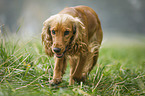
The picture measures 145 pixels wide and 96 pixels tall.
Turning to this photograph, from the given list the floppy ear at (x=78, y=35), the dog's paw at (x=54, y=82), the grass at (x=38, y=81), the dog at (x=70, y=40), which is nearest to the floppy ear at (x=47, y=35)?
the dog at (x=70, y=40)

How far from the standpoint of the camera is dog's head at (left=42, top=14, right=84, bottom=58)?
2.27m

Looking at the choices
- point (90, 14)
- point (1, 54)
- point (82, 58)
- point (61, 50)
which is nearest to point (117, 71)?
point (82, 58)

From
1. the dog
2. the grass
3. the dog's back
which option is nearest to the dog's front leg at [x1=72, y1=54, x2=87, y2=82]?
the dog

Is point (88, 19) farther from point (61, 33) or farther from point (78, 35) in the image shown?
point (61, 33)

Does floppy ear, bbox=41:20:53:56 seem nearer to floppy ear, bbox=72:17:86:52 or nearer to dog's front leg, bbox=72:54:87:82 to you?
floppy ear, bbox=72:17:86:52

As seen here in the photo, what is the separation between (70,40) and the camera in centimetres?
252

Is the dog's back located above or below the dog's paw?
above

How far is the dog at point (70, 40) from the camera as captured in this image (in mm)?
2303

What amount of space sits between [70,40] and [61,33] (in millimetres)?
264

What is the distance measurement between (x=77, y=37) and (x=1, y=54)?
1.19 metres

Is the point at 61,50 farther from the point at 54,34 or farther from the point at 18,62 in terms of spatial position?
the point at 18,62

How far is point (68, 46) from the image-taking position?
2.52m

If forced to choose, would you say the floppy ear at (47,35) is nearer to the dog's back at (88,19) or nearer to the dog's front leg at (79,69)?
the dog's back at (88,19)

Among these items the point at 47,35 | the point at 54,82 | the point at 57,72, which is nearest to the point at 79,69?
the point at 57,72
